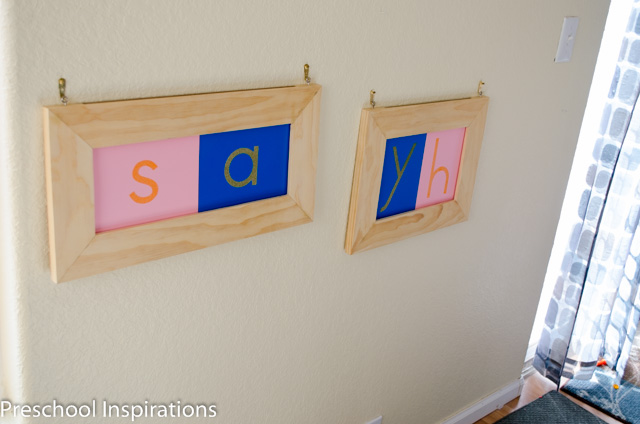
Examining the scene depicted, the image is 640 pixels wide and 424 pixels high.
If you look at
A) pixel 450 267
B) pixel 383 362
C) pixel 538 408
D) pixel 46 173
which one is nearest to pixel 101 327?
pixel 46 173

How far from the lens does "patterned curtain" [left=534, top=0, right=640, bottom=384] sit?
2.02 m

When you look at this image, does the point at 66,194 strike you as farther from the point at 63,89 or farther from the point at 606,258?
the point at 606,258

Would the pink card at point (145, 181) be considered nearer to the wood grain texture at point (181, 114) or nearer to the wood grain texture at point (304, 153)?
the wood grain texture at point (181, 114)

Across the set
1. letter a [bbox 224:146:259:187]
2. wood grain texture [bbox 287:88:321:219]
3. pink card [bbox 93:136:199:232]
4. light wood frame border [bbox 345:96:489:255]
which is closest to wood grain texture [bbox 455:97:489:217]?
light wood frame border [bbox 345:96:489:255]

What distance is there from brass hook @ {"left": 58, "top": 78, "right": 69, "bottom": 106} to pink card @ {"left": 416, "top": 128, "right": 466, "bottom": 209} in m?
0.80

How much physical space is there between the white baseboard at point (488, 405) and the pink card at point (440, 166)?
80cm

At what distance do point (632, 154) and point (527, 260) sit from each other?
0.49 m

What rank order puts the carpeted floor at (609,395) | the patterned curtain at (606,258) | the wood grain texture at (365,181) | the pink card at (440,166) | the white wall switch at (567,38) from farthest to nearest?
the carpeted floor at (609,395), the patterned curtain at (606,258), the white wall switch at (567,38), the pink card at (440,166), the wood grain texture at (365,181)

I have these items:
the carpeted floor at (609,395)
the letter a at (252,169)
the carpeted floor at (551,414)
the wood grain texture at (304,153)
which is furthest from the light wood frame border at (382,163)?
the carpeted floor at (609,395)

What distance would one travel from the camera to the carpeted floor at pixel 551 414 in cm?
208

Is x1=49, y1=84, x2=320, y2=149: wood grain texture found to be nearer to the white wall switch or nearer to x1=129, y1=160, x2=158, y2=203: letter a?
x1=129, y1=160, x2=158, y2=203: letter a

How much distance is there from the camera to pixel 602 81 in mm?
2084

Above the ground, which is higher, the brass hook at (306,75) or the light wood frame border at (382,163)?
the brass hook at (306,75)

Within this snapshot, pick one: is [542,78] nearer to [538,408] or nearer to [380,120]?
[380,120]
